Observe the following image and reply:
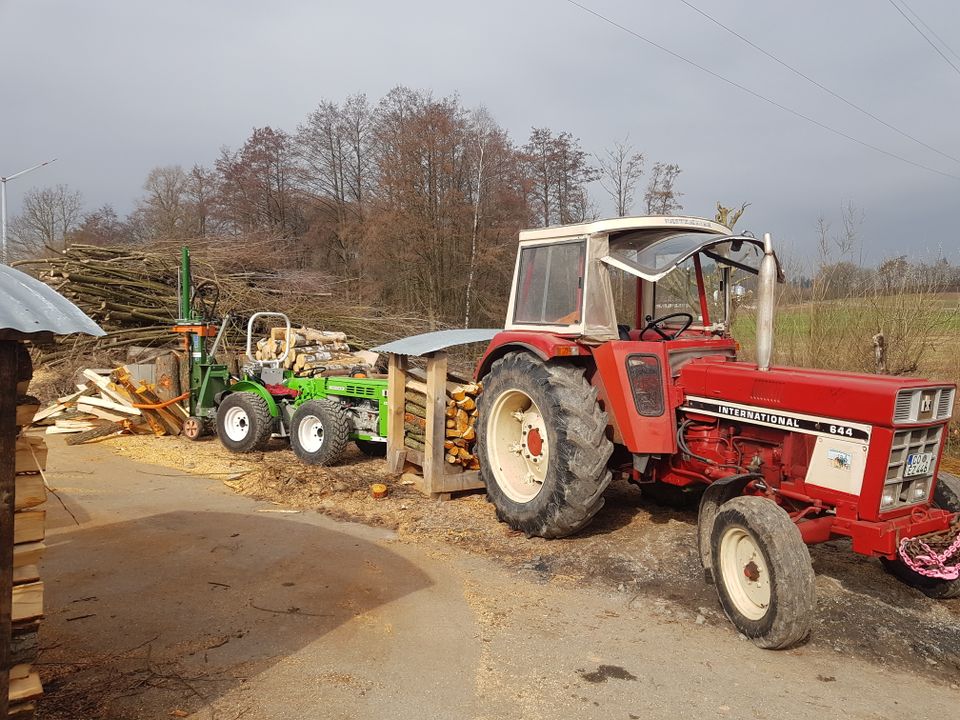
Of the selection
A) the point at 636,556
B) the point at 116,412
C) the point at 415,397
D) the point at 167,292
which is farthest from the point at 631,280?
the point at 167,292

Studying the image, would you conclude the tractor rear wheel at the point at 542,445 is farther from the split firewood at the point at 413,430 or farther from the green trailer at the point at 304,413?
the green trailer at the point at 304,413

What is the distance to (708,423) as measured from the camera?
515 cm

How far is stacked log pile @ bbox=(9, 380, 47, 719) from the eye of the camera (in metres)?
2.77

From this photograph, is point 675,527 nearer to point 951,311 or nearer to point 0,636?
point 0,636

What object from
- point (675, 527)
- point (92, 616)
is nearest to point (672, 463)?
point (675, 527)

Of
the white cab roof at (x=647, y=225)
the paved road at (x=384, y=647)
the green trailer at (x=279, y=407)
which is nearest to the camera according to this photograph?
the paved road at (x=384, y=647)

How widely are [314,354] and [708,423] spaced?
736cm

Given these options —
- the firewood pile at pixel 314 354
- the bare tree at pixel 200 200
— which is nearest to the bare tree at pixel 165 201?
the bare tree at pixel 200 200

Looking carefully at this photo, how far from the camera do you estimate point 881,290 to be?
29.8 ft

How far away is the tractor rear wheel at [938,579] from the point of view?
4355mm

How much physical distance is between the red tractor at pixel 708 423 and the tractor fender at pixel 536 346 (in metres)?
0.02

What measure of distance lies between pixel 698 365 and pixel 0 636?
4.43 m

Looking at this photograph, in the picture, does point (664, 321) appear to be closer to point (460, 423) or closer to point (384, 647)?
point (460, 423)

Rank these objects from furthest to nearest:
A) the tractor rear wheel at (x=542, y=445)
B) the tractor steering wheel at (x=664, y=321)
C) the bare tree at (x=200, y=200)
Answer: the bare tree at (x=200, y=200) → the tractor steering wheel at (x=664, y=321) → the tractor rear wheel at (x=542, y=445)
